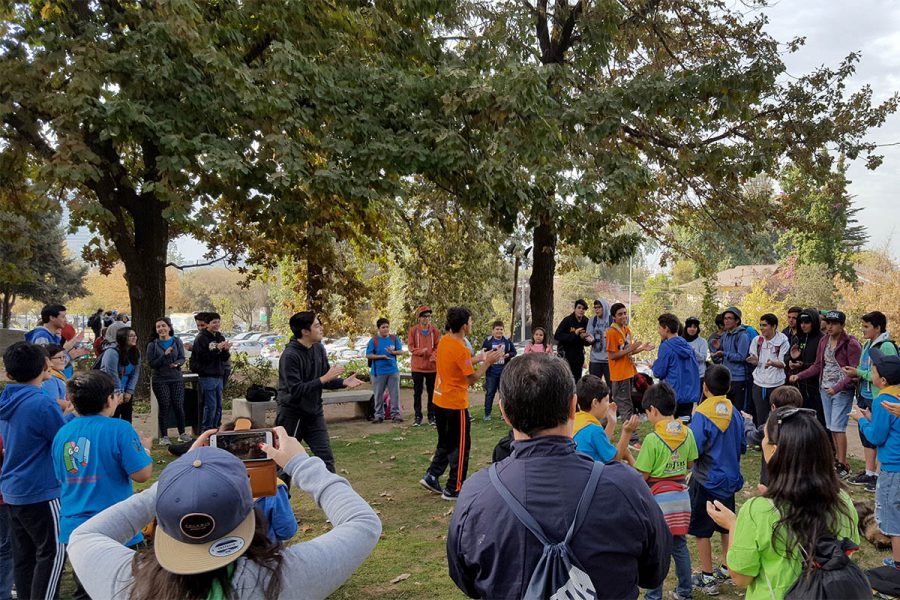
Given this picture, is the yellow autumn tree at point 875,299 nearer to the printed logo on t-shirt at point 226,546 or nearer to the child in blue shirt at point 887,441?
the child in blue shirt at point 887,441

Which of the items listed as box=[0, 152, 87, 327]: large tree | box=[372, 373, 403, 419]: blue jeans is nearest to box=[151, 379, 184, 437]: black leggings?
box=[0, 152, 87, 327]: large tree

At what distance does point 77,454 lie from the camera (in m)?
4.03

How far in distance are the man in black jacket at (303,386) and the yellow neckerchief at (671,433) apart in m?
2.93

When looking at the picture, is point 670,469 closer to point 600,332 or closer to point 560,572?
point 560,572

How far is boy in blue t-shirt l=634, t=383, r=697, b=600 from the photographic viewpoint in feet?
14.9

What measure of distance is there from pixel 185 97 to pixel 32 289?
3426 centimetres

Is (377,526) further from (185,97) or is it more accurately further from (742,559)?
(185,97)

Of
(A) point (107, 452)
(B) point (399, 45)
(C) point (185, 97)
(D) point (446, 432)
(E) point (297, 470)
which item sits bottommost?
(D) point (446, 432)

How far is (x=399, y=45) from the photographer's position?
494 inches

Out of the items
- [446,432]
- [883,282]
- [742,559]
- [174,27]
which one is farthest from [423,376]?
[883,282]

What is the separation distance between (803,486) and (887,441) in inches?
118

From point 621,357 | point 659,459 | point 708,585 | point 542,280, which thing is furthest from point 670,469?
point 542,280

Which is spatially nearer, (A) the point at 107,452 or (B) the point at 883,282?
(A) the point at 107,452

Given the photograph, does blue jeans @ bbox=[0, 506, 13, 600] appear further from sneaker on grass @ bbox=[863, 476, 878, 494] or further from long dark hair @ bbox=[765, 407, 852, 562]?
sneaker on grass @ bbox=[863, 476, 878, 494]
